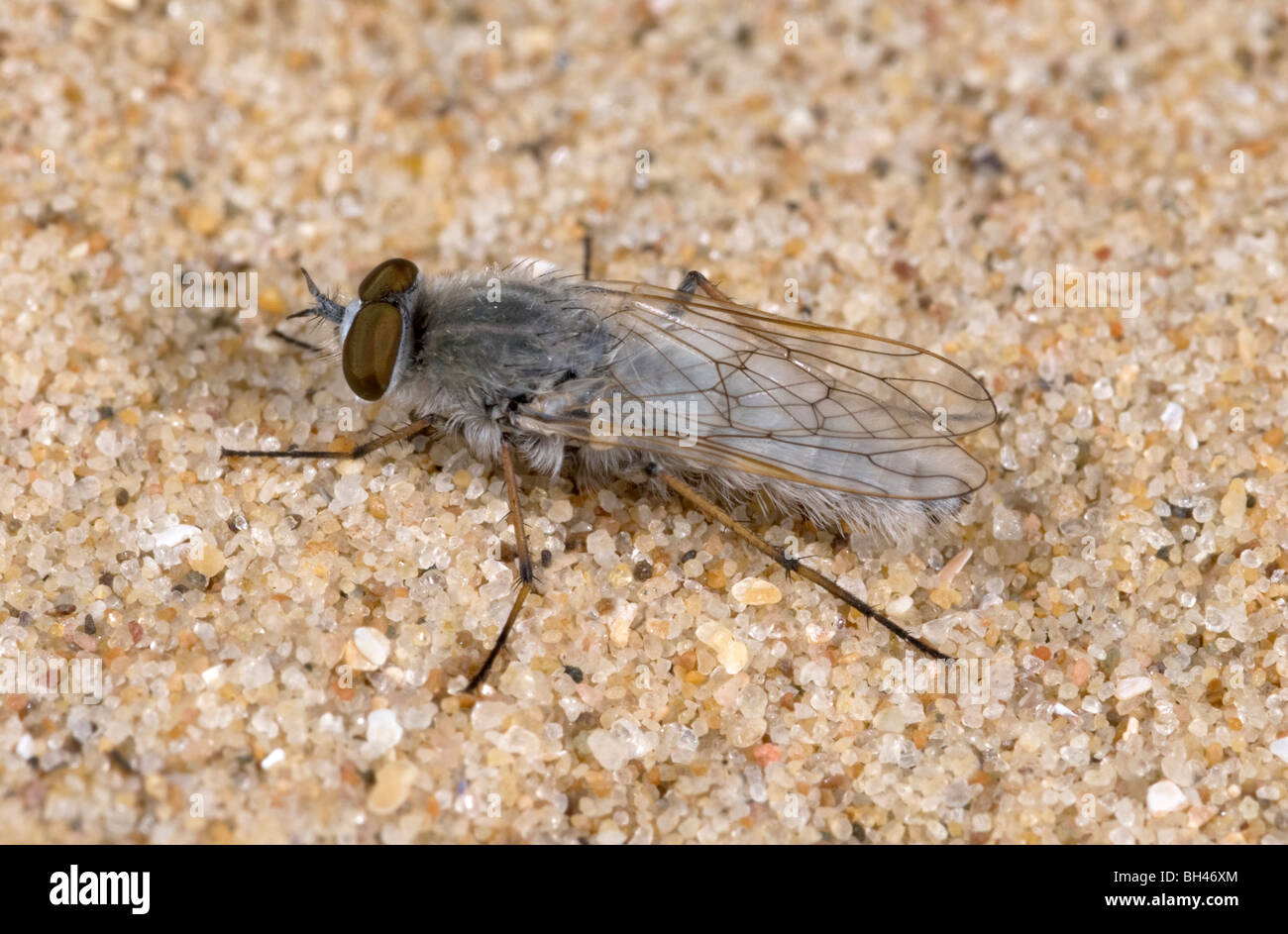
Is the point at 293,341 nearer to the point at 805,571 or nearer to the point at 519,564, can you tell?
the point at 519,564

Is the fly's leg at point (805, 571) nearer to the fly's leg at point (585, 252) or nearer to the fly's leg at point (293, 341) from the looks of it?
the fly's leg at point (585, 252)

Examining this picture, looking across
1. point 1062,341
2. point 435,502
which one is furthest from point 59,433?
point 1062,341

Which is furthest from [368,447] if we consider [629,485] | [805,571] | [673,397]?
[805,571]

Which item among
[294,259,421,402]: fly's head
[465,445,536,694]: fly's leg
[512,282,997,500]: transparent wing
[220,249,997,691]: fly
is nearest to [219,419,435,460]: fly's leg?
[220,249,997,691]: fly

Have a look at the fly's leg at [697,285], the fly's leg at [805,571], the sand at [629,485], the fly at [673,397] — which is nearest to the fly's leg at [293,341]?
the sand at [629,485]

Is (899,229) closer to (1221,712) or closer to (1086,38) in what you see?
(1086,38)

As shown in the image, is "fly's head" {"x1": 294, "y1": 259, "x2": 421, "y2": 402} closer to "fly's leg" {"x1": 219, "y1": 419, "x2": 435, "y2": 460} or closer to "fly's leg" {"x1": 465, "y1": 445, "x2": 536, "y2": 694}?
"fly's leg" {"x1": 219, "y1": 419, "x2": 435, "y2": 460}
